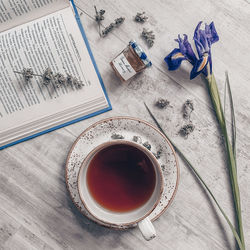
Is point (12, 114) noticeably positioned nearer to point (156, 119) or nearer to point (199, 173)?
point (156, 119)

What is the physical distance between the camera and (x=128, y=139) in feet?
2.48

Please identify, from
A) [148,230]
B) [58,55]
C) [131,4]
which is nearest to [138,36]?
[131,4]

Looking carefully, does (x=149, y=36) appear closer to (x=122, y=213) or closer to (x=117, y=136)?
(x=117, y=136)

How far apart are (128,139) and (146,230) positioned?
223 millimetres

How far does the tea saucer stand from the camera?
750 mm

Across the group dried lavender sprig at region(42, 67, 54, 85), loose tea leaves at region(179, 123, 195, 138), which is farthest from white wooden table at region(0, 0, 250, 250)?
dried lavender sprig at region(42, 67, 54, 85)

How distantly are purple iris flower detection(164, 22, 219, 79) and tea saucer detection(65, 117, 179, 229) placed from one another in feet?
0.61

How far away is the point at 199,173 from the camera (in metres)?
0.83

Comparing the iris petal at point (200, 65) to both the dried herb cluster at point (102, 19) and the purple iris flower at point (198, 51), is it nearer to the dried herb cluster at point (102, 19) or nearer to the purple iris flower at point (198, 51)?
the purple iris flower at point (198, 51)

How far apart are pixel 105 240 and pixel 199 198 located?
289mm

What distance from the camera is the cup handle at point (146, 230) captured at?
657 mm

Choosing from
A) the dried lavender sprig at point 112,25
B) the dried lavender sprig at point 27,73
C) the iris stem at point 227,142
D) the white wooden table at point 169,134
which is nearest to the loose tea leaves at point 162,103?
the white wooden table at point 169,134

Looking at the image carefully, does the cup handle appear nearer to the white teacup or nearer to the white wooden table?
the white teacup

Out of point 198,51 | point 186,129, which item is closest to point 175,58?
point 198,51
